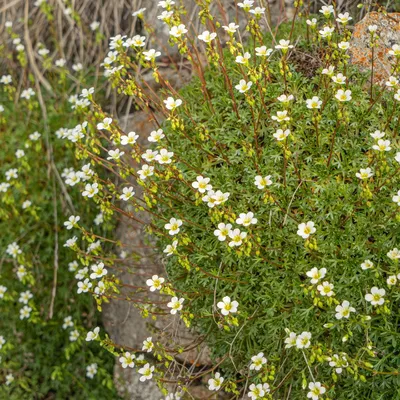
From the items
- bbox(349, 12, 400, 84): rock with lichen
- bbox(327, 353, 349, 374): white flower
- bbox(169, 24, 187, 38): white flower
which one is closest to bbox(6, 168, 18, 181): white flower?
bbox(169, 24, 187, 38): white flower

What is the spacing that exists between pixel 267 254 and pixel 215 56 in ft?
3.37

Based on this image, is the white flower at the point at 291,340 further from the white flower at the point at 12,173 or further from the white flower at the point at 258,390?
the white flower at the point at 12,173

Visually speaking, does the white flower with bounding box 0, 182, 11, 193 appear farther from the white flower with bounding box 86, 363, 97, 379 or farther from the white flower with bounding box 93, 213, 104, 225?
the white flower with bounding box 86, 363, 97, 379

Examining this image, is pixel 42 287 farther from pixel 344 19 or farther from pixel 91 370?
pixel 344 19

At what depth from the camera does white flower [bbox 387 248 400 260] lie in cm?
265

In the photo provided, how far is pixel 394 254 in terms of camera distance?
2.67 metres

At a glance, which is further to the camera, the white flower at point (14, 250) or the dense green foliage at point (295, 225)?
the white flower at point (14, 250)

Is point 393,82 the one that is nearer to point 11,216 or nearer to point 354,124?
point 354,124

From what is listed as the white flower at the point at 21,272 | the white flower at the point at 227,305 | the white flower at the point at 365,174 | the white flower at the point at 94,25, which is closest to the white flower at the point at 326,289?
the white flower at the point at 227,305

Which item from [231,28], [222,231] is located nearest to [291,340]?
[222,231]

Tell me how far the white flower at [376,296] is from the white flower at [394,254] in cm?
14

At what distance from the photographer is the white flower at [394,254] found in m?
2.65

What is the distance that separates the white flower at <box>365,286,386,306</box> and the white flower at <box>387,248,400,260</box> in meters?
0.14

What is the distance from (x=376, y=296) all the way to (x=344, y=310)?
0.48ft
